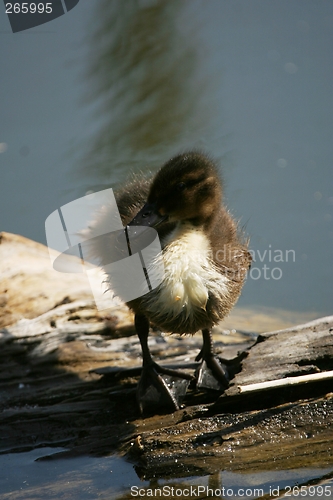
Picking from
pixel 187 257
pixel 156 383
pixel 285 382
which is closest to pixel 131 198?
pixel 187 257

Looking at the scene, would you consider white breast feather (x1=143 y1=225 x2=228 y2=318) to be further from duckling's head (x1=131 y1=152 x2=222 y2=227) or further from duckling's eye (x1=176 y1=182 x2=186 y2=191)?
duckling's eye (x1=176 y1=182 x2=186 y2=191)

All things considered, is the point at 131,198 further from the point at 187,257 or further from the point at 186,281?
the point at 186,281

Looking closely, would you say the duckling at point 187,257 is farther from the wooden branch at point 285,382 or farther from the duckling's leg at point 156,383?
the wooden branch at point 285,382

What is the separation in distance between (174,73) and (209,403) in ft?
11.7

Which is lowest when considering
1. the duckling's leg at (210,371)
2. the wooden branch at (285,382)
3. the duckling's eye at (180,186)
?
the duckling's leg at (210,371)

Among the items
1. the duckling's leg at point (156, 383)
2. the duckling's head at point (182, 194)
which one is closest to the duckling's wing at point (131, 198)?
the duckling's head at point (182, 194)

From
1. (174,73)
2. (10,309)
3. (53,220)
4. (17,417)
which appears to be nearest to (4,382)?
(17,417)

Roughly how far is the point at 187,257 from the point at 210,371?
2.95 ft

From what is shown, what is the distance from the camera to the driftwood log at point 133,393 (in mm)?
3070

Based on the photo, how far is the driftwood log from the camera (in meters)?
3.07

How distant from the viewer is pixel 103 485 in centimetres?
282

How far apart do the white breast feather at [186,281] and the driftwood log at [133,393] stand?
0.56 meters

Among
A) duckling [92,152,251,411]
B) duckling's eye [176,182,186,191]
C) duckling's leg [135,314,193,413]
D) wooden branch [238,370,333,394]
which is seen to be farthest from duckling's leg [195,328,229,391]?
duckling's eye [176,182,186,191]

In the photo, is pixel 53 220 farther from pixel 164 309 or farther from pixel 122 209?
pixel 164 309
